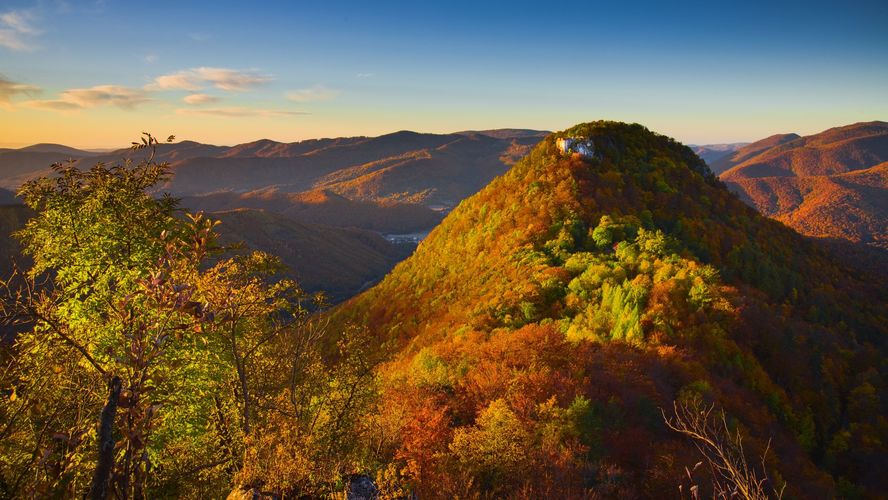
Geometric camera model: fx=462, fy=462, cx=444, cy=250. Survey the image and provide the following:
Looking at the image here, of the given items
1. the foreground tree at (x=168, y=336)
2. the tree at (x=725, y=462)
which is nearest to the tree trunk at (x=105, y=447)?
the foreground tree at (x=168, y=336)

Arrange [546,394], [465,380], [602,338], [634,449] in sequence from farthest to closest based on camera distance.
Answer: [602,338] → [465,380] → [546,394] → [634,449]

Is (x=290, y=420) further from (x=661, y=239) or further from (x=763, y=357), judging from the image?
(x=661, y=239)

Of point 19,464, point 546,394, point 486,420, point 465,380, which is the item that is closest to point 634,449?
point 546,394

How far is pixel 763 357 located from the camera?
3934 cm

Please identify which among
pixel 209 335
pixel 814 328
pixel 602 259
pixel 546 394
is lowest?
pixel 814 328

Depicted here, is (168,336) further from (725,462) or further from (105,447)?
(725,462)

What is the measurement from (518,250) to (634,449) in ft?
126

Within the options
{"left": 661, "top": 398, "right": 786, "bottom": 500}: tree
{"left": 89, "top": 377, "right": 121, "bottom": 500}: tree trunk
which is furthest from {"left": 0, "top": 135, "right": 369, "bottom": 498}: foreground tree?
{"left": 661, "top": 398, "right": 786, "bottom": 500}: tree

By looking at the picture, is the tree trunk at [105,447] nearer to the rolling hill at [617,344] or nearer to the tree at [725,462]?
the tree at [725,462]

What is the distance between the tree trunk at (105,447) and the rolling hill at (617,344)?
31.0 feet

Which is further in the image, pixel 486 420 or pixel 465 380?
pixel 465 380

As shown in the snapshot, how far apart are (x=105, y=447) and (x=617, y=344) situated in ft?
→ 118

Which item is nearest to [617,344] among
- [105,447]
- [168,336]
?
[168,336]

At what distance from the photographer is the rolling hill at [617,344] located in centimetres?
2212
